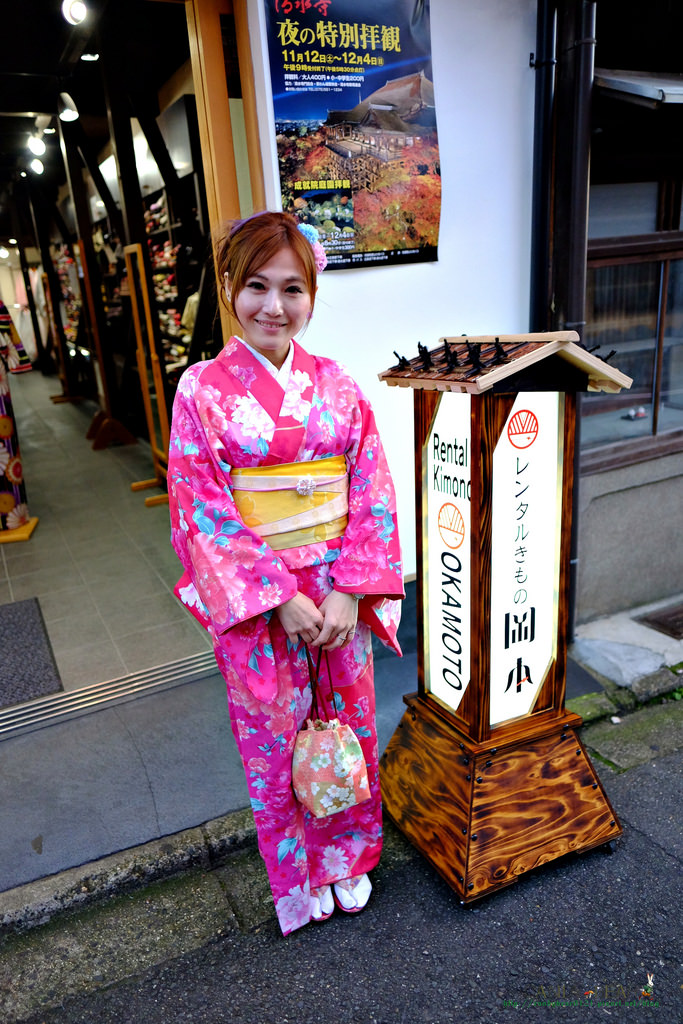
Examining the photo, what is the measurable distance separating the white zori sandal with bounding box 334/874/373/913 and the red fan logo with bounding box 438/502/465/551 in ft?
3.97

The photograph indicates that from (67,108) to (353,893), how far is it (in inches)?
369

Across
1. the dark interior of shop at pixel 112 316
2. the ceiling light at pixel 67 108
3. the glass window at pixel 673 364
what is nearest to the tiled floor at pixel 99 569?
the dark interior of shop at pixel 112 316

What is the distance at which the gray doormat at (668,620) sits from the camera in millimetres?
4232

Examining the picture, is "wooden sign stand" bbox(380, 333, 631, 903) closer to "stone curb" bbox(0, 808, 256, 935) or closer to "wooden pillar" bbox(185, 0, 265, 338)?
"stone curb" bbox(0, 808, 256, 935)

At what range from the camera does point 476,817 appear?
2.37m

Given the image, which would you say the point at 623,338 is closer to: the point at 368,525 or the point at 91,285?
the point at 368,525

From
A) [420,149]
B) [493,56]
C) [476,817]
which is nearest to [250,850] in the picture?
Result: [476,817]

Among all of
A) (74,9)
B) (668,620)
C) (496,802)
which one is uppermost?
(74,9)

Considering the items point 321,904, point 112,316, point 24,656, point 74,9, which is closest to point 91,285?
point 112,316

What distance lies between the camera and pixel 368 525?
7.21 feet

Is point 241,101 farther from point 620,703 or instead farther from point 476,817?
point 620,703

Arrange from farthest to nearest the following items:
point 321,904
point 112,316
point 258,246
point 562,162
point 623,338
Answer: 1. point 112,316
2. point 623,338
3. point 562,162
4. point 321,904
5. point 258,246

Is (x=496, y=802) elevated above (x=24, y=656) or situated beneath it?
elevated above

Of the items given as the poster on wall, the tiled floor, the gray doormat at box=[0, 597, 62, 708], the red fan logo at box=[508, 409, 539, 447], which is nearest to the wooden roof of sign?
the red fan logo at box=[508, 409, 539, 447]
